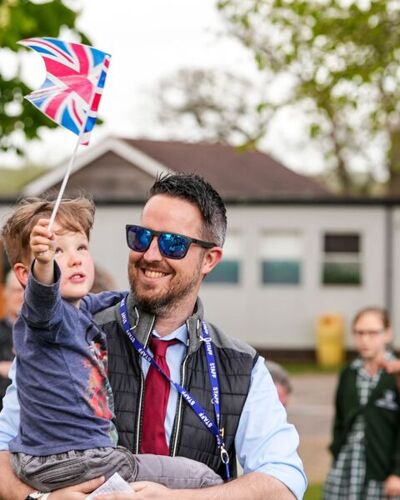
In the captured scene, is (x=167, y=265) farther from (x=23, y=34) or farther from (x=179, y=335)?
(x=23, y=34)

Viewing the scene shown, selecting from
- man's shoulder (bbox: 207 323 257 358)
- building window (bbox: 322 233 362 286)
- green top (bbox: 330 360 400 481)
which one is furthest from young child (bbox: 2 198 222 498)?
building window (bbox: 322 233 362 286)

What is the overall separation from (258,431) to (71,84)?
114 centimetres

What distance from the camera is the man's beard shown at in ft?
12.5

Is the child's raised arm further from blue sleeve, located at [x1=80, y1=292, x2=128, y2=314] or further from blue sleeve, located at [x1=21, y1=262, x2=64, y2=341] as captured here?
blue sleeve, located at [x1=80, y1=292, x2=128, y2=314]

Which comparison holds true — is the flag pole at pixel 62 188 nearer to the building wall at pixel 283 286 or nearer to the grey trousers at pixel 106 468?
the grey trousers at pixel 106 468

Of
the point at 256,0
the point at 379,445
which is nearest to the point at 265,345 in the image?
the point at 256,0

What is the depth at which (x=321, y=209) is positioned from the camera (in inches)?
1160

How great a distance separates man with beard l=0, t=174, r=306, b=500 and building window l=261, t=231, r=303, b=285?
2581 cm

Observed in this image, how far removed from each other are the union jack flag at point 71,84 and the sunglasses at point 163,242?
0.31 meters

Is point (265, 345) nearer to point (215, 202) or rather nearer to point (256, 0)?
point (256, 0)

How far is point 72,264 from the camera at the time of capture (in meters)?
3.78

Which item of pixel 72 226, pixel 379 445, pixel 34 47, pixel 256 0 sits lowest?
pixel 379 445

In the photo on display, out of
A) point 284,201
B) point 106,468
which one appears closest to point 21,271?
point 106,468

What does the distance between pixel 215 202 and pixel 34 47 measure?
2.31ft
